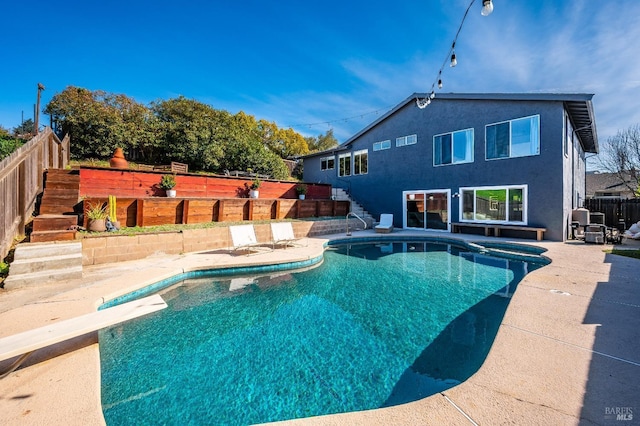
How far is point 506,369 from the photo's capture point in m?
2.32

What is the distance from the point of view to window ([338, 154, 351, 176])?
56.6 ft

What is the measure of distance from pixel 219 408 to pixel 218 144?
53.9 ft

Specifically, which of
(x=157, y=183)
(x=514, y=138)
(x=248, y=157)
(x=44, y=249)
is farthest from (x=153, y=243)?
(x=514, y=138)

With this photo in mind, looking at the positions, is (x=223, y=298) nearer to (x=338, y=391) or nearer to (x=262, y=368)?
(x=262, y=368)

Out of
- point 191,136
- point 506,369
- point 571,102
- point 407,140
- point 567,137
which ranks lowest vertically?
point 506,369

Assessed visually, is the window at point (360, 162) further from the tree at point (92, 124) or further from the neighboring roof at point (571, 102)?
the tree at point (92, 124)

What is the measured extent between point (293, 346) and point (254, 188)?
378 inches

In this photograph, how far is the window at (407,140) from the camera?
13923 millimetres

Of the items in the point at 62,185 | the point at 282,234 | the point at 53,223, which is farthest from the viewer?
the point at 282,234

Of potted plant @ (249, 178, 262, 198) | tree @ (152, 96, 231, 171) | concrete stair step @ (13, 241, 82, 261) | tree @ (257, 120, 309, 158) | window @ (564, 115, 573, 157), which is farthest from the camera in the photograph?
tree @ (257, 120, 309, 158)

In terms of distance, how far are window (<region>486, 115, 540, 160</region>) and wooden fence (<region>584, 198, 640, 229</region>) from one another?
6.95 meters

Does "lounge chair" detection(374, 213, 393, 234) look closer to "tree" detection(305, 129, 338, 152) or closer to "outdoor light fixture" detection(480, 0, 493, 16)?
"outdoor light fixture" detection(480, 0, 493, 16)

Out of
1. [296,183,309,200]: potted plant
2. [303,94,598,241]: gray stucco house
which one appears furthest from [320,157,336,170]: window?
[296,183,309,200]: potted plant

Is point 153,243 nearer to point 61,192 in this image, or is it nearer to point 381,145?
point 61,192
